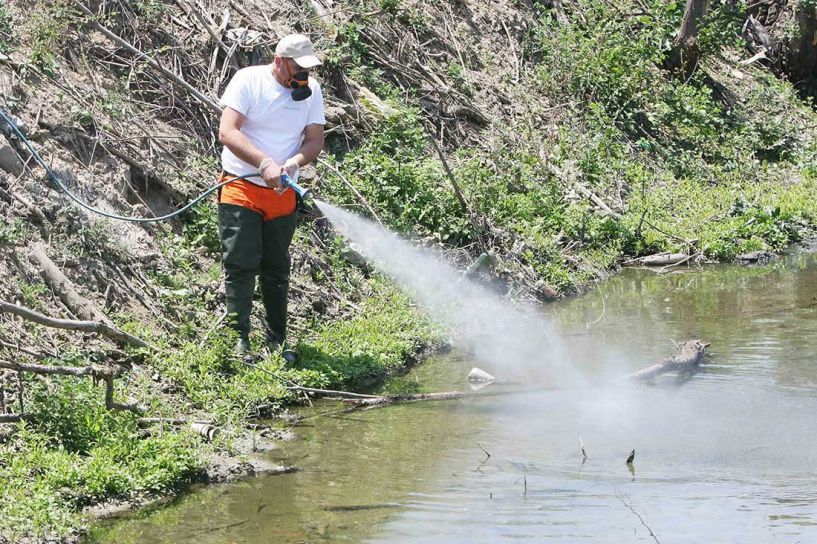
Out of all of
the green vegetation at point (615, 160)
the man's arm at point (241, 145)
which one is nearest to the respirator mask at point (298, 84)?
the man's arm at point (241, 145)

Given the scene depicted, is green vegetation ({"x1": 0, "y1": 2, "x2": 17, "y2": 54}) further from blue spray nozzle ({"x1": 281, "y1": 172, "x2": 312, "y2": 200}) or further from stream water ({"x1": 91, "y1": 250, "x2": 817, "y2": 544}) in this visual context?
stream water ({"x1": 91, "y1": 250, "x2": 817, "y2": 544})

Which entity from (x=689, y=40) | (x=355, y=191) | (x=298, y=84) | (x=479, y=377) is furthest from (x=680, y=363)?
(x=689, y=40)

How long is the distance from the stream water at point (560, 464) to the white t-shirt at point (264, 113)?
1.61 metres

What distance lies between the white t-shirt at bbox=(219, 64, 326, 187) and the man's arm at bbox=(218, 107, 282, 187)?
6 centimetres

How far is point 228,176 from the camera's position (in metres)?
7.24

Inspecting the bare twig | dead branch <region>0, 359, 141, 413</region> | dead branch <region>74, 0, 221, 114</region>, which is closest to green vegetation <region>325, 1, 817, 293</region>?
dead branch <region>74, 0, 221, 114</region>

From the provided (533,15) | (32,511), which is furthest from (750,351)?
(533,15)

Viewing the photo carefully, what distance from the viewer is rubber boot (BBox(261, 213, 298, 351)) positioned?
7406 millimetres

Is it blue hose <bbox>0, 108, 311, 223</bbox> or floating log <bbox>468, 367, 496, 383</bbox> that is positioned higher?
blue hose <bbox>0, 108, 311, 223</bbox>

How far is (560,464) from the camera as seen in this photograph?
598 cm

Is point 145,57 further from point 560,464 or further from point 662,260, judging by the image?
point 662,260

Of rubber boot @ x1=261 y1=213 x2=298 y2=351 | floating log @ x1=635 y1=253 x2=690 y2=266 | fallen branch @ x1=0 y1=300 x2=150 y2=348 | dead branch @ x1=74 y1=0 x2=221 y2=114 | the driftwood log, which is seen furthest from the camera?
floating log @ x1=635 y1=253 x2=690 y2=266

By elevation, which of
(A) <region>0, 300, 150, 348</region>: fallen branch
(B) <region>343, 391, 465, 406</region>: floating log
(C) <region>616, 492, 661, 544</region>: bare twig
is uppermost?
(A) <region>0, 300, 150, 348</region>: fallen branch

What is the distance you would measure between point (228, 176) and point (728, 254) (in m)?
6.90
